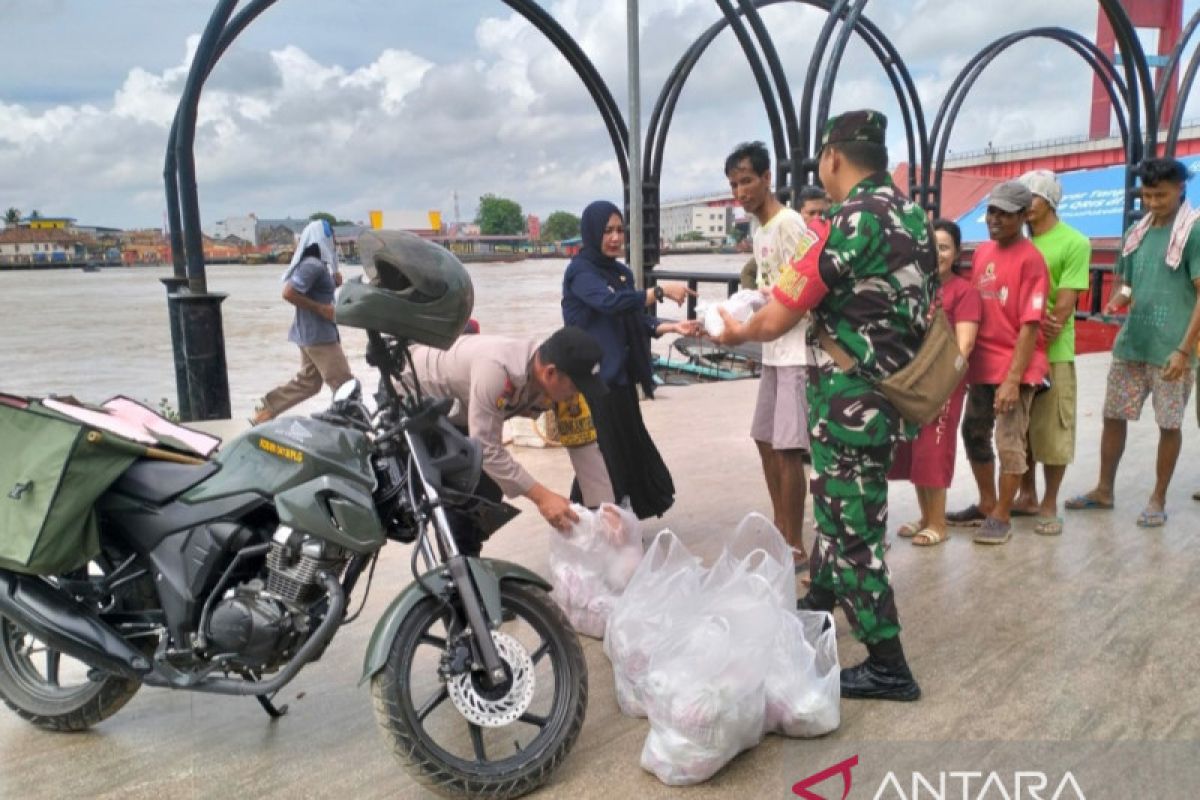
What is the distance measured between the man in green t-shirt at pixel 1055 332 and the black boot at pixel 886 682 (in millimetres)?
1970

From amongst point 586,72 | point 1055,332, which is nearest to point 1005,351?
point 1055,332

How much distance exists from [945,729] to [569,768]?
108 centimetres

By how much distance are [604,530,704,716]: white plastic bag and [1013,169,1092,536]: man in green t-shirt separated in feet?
7.94

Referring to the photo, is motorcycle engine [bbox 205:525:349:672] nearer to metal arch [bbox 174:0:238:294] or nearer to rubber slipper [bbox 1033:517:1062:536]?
rubber slipper [bbox 1033:517:1062:536]

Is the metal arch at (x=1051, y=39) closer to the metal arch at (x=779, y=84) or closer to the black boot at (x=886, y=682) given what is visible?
the metal arch at (x=779, y=84)

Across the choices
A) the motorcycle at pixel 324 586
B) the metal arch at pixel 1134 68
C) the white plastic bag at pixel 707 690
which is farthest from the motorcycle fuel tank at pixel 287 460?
the metal arch at pixel 1134 68

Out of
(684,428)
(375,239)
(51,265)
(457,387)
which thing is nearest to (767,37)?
(684,428)

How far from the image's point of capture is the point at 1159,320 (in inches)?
169

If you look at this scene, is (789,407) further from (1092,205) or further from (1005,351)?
(1092,205)

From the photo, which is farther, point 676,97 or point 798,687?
point 676,97

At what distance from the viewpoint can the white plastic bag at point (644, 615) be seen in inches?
103

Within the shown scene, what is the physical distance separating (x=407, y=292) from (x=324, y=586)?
78cm

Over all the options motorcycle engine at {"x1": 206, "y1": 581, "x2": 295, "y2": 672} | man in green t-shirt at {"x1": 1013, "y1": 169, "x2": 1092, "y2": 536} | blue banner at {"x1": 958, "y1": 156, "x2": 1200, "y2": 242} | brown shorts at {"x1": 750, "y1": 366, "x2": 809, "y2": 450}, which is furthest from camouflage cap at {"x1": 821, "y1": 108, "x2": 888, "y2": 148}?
blue banner at {"x1": 958, "y1": 156, "x2": 1200, "y2": 242}

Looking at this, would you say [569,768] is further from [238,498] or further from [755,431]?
[755,431]
